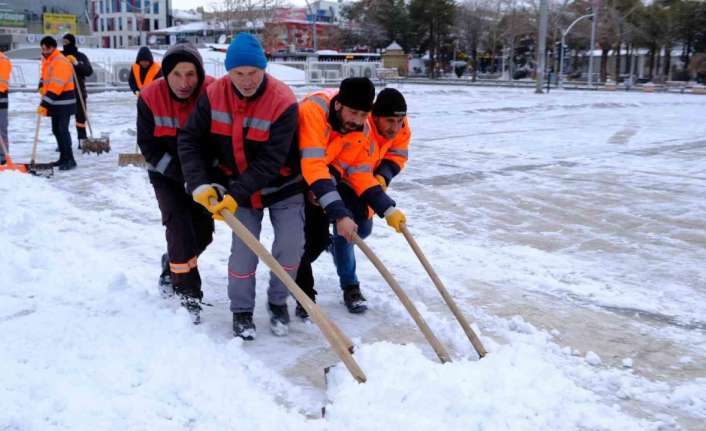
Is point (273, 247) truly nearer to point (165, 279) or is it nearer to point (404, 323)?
point (404, 323)

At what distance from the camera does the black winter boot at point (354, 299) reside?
3.95m

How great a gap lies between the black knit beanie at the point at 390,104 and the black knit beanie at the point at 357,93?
317 mm

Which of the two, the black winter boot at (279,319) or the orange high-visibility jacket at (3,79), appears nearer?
the black winter boot at (279,319)

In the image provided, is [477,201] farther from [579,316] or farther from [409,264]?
[579,316]

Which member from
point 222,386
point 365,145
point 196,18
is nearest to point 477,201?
point 365,145

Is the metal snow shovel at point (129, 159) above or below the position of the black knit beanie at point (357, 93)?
below

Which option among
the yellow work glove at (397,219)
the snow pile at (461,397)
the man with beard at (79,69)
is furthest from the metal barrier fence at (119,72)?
the snow pile at (461,397)

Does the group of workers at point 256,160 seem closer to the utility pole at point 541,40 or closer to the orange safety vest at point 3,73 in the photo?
the orange safety vest at point 3,73

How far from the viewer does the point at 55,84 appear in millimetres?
8109

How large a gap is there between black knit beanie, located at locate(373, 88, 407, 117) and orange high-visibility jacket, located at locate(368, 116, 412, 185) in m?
0.22

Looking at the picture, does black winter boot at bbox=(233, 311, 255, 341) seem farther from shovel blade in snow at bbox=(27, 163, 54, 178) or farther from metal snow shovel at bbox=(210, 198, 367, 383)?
shovel blade in snow at bbox=(27, 163, 54, 178)

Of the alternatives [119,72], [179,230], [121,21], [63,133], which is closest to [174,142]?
[179,230]

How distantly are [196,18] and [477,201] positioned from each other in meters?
101

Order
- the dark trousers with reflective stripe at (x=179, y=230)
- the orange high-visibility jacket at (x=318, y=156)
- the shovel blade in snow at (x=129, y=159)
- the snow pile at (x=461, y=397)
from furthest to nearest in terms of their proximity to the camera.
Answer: the shovel blade in snow at (x=129, y=159), the dark trousers with reflective stripe at (x=179, y=230), the orange high-visibility jacket at (x=318, y=156), the snow pile at (x=461, y=397)
